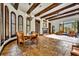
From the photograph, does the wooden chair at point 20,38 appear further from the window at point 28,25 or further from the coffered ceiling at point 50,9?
the coffered ceiling at point 50,9

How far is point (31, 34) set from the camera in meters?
2.90

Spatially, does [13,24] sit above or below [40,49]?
above

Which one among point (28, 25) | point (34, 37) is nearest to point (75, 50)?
point (34, 37)

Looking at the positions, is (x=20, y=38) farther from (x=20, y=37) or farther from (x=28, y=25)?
(x=28, y=25)

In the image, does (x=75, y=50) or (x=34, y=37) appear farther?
(x=34, y=37)

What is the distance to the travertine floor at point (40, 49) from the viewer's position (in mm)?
2730

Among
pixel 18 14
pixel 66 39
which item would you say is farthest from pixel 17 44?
pixel 66 39

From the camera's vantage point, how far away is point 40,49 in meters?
2.81

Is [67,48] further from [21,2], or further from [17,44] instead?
[21,2]

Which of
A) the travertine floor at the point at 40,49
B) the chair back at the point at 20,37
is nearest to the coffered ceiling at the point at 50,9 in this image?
the chair back at the point at 20,37

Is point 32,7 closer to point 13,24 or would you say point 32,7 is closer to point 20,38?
point 13,24

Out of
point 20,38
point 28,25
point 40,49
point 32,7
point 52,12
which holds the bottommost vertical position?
point 40,49

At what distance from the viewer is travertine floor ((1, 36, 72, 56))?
8.96 feet

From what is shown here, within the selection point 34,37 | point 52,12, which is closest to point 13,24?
point 34,37
